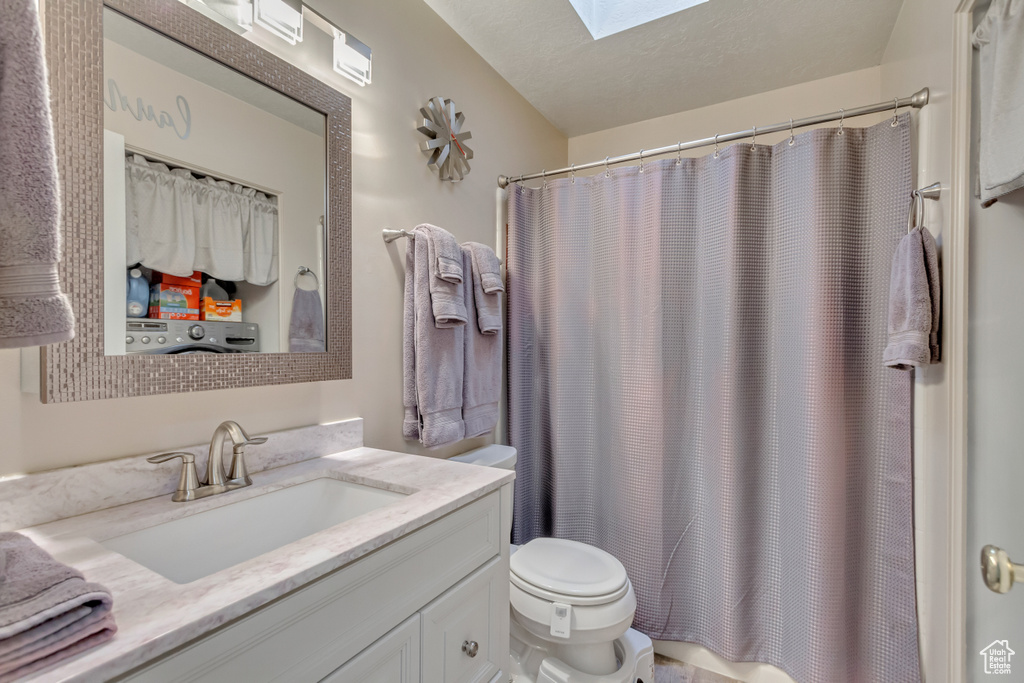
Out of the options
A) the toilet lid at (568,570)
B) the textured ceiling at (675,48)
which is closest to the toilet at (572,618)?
the toilet lid at (568,570)

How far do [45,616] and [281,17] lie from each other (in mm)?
1233

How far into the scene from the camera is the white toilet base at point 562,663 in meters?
1.40

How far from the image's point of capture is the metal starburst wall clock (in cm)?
156

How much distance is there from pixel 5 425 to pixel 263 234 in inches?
21.9

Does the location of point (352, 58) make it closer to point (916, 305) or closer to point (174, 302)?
point (174, 302)

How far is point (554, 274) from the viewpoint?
198 cm

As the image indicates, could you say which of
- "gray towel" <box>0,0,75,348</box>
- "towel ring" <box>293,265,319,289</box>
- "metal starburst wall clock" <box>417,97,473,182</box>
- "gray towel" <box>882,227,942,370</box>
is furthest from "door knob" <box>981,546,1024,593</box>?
"metal starburst wall clock" <box>417,97,473,182</box>

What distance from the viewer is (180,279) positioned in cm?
90

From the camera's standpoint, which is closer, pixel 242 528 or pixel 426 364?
pixel 242 528

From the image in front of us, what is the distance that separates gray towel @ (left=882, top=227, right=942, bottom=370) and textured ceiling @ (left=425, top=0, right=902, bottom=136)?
2.97 feet

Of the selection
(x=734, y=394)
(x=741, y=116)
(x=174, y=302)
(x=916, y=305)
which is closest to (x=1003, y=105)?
(x=916, y=305)

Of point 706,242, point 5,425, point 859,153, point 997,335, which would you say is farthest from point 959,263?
point 5,425

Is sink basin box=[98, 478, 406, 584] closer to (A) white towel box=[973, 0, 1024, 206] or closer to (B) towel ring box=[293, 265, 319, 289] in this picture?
(B) towel ring box=[293, 265, 319, 289]

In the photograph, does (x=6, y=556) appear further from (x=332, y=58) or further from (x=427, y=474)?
(x=332, y=58)
